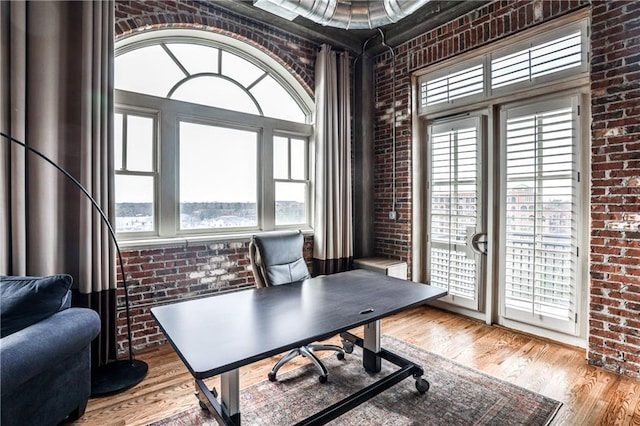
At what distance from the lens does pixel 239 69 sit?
3637 millimetres

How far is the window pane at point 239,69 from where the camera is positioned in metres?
3.54

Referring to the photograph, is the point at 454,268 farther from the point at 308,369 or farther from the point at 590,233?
the point at 308,369

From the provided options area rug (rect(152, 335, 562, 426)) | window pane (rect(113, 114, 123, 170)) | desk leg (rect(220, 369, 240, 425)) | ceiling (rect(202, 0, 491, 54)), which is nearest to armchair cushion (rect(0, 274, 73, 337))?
area rug (rect(152, 335, 562, 426))

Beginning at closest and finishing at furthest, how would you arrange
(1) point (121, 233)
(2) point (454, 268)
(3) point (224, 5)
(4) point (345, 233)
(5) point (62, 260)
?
(5) point (62, 260) < (1) point (121, 233) < (3) point (224, 5) < (2) point (454, 268) < (4) point (345, 233)

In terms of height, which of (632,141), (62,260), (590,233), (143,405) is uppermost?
(632,141)

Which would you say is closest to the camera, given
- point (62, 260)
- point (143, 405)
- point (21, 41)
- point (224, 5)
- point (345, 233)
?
point (143, 405)

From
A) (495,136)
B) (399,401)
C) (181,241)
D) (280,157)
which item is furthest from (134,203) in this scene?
(495,136)

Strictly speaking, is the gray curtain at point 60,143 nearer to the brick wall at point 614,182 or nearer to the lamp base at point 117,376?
the lamp base at point 117,376

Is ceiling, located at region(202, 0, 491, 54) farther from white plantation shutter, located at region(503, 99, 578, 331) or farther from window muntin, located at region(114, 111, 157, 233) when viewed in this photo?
window muntin, located at region(114, 111, 157, 233)

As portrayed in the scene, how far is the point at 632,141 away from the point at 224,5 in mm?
3611

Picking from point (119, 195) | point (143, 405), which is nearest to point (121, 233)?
point (119, 195)

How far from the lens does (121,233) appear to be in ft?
9.56

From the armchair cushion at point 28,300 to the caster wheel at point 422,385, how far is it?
2.22 meters

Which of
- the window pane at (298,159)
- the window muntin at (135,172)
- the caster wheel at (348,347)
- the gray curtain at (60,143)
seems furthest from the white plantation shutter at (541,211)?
the gray curtain at (60,143)
